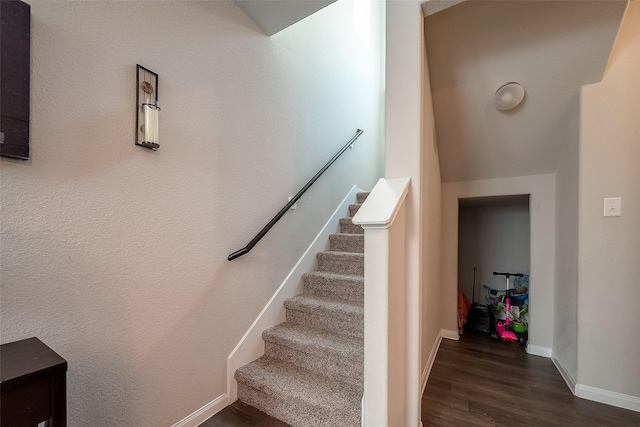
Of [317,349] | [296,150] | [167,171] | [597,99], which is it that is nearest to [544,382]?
[317,349]

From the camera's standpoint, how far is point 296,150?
255 cm

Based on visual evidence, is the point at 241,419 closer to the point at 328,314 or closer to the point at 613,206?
the point at 328,314

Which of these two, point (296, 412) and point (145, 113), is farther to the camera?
point (296, 412)

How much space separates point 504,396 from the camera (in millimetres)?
1972

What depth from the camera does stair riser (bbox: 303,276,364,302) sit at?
86.1 inches

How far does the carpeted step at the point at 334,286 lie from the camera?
219cm

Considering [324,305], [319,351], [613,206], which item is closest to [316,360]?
[319,351]

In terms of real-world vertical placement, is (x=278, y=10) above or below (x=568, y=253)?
above

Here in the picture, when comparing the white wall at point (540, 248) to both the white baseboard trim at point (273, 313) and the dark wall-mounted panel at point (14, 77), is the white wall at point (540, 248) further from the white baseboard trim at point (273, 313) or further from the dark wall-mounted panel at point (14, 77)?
the dark wall-mounted panel at point (14, 77)

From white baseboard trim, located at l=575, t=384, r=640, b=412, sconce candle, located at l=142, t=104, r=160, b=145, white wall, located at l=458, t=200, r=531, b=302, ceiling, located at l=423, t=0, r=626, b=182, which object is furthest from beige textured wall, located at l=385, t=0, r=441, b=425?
white wall, located at l=458, t=200, r=531, b=302

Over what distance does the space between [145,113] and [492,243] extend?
4183 mm

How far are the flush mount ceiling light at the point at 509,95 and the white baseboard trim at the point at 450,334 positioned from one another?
7.82 feet

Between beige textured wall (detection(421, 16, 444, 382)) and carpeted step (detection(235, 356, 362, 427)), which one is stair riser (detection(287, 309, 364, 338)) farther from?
beige textured wall (detection(421, 16, 444, 382))

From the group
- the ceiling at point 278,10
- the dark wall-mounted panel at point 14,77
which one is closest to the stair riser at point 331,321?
the dark wall-mounted panel at point 14,77
